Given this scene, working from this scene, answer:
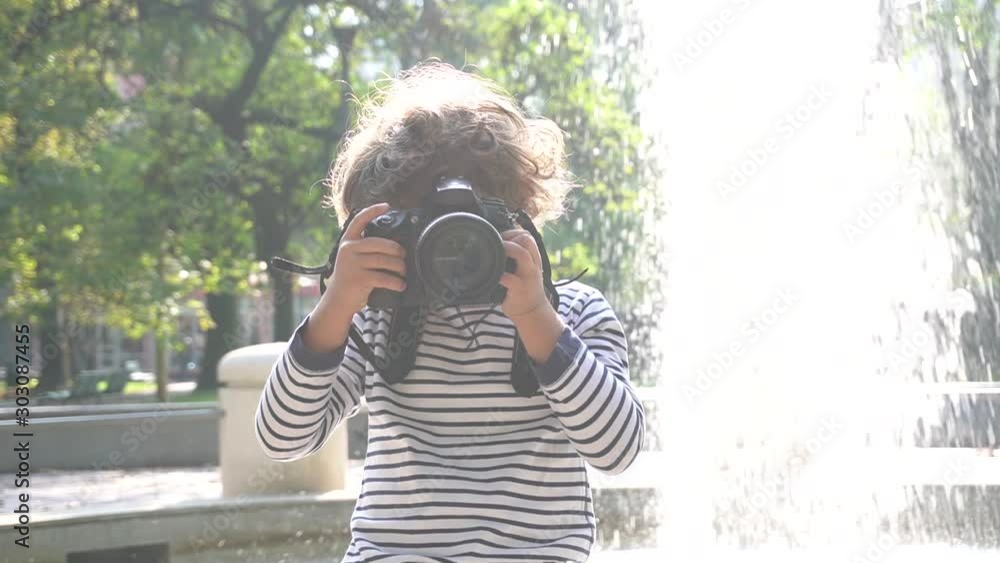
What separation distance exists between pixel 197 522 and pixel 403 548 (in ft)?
11.1

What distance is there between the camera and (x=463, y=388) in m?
1.77

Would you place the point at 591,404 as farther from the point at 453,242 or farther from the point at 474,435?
the point at 453,242

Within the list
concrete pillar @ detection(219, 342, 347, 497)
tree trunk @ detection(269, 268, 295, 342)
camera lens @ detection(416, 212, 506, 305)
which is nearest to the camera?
camera lens @ detection(416, 212, 506, 305)

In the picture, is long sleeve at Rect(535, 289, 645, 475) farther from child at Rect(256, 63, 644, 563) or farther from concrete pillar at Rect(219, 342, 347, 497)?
concrete pillar at Rect(219, 342, 347, 497)

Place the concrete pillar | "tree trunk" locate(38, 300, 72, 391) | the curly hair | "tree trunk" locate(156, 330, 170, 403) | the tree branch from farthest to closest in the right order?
"tree trunk" locate(156, 330, 170, 403) < "tree trunk" locate(38, 300, 72, 391) < the tree branch < the concrete pillar < the curly hair

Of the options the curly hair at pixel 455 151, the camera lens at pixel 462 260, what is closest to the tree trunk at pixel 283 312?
the curly hair at pixel 455 151

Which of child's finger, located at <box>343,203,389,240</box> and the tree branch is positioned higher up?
the tree branch

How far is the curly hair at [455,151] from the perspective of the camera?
5.89 feet

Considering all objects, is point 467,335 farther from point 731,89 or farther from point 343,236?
point 731,89

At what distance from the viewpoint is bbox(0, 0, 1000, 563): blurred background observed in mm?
5105

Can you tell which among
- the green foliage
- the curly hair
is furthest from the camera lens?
the green foliage

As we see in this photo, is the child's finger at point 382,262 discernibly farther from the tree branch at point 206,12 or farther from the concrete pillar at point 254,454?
the tree branch at point 206,12

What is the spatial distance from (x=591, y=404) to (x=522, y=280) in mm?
209

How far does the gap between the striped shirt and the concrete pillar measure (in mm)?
3645
